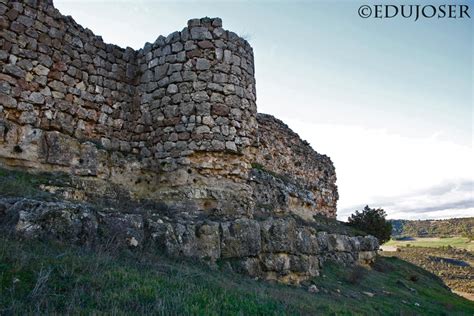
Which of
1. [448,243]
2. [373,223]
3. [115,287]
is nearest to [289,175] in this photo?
[373,223]

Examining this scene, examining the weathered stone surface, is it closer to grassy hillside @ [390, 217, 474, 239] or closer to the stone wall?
the stone wall

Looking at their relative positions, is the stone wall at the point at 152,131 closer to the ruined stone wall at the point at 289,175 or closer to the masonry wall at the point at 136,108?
the masonry wall at the point at 136,108

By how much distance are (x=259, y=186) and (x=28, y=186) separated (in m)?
7.68

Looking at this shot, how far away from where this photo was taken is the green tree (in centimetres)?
2325

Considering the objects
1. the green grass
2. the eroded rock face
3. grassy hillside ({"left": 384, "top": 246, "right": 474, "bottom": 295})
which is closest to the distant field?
grassy hillside ({"left": 384, "top": 246, "right": 474, "bottom": 295})

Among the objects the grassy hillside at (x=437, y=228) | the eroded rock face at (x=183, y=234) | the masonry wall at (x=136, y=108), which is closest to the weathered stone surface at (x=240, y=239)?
the eroded rock face at (x=183, y=234)

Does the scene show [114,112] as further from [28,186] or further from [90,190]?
[28,186]

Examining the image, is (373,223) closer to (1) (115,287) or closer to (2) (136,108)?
(2) (136,108)

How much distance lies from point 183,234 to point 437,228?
84964 millimetres

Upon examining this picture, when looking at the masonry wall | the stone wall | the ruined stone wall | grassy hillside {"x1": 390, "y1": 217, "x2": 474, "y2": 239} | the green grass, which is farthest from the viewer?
grassy hillside {"x1": 390, "y1": 217, "x2": 474, "y2": 239}

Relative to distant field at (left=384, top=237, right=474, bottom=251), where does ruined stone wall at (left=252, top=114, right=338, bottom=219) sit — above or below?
above

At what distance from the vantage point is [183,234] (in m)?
6.15

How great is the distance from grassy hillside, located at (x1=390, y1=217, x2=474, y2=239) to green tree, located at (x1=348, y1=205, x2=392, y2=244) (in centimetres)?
4832

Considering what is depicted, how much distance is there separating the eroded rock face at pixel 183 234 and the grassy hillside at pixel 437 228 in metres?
66.4
